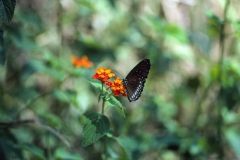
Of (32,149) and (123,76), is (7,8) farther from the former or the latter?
(123,76)

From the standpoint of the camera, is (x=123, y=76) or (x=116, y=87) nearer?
(x=116, y=87)

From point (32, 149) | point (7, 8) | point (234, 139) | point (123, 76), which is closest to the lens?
point (7, 8)

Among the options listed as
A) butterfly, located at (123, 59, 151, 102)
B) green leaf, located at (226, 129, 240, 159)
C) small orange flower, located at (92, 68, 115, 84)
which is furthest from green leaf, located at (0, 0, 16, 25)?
green leaf, located at (226, 129, 240, 159)

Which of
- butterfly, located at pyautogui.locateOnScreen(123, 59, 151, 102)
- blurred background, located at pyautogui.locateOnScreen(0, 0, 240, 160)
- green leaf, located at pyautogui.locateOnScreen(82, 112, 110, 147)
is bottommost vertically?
green leaf, located at pyautogui.locateOnScreen(82, 112, 110, 147)

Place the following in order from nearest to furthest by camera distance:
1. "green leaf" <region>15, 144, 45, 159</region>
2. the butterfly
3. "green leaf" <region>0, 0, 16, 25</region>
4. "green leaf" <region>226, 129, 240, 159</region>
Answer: "green leaf" <region>0, 0, 16, 25</region>
the butterfly
"green leaf" <region>15, 144, 45, 159</region>
"green leaf" <region>226, 129, 240, 159</region>

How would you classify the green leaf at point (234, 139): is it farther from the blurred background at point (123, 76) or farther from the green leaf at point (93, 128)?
the green leaf at point (93, 128)

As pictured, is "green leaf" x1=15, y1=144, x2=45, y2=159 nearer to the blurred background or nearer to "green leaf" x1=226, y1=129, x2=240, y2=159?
the blurred background

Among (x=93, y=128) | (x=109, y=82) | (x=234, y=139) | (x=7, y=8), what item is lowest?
(x=93, y=128)

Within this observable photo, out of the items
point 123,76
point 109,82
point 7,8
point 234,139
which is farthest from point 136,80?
point 123,76
